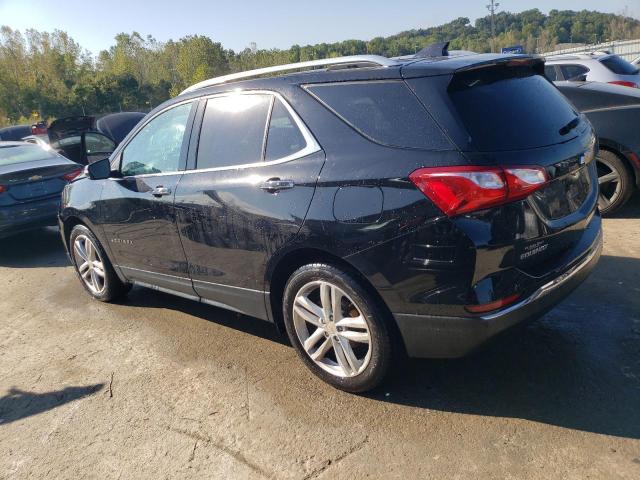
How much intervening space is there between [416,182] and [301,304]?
1040 millimetres

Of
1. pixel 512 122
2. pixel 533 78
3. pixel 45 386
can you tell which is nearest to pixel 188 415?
pixel 45 386

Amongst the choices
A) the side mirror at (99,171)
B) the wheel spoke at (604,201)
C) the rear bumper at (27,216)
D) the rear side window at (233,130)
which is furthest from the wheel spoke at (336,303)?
the rear bumper at (27,216)

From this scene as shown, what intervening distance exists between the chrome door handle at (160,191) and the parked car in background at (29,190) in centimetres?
382

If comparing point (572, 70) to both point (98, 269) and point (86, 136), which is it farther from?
point (98, 269)

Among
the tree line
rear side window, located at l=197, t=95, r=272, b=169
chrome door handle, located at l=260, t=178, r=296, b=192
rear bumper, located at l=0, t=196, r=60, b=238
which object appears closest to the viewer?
chrome door handle, located at l=260, t=178, r=296, b=192

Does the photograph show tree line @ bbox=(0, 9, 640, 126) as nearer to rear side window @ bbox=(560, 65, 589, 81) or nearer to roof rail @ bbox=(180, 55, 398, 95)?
rear side window @ bbox=(560, 65, 589, 81)

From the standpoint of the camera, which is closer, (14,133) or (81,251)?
(81,251)

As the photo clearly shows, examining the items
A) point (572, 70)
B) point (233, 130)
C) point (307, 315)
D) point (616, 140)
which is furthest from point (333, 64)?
point (572, 70)

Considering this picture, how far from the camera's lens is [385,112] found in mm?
2844

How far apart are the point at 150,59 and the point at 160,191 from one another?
7571 cm

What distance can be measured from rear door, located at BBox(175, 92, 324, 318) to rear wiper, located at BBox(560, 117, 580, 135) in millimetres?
1314

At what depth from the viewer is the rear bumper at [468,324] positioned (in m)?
2.60

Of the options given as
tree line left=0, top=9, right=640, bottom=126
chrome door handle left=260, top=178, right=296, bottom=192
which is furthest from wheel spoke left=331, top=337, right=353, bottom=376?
tree line left=0, top=9, right=640, bottom=126

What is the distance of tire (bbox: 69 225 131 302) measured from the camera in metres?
4.95
